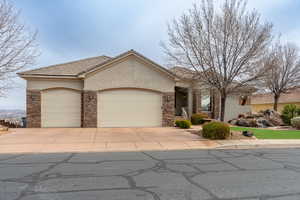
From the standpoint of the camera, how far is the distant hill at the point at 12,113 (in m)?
18.7

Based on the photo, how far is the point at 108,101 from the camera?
16.0m

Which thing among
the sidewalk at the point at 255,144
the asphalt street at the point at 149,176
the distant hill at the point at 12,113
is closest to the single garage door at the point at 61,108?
the distant hill at the point at 12,113

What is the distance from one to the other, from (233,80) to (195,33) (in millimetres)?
3903

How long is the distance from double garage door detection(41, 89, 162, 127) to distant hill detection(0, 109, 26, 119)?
4033mm

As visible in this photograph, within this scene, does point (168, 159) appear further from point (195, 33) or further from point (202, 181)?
point (195, 33)

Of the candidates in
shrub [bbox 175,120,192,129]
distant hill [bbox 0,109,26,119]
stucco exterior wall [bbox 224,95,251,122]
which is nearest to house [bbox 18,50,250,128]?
shrub [bbox 175,120,192,129]

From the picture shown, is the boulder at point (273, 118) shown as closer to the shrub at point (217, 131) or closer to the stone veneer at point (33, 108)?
the shrub at point (217, 131)

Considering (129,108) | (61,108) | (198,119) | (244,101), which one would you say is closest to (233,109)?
(244,101)

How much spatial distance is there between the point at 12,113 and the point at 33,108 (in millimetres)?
7197

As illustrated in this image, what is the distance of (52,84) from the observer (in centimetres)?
1588

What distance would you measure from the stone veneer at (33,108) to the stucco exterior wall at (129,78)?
3719mm

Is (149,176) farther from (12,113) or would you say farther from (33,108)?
(12,113)

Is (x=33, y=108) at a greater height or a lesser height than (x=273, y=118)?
greater

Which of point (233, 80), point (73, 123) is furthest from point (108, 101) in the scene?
point (233, 80)
